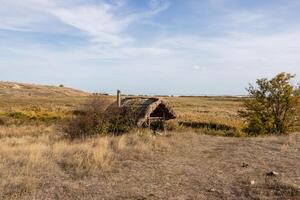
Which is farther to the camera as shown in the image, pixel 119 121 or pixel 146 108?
pixel 146 108

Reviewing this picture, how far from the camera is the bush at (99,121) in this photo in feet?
66.1

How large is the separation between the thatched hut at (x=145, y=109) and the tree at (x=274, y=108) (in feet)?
16.4

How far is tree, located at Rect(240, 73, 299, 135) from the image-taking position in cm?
2417

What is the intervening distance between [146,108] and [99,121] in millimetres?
3101

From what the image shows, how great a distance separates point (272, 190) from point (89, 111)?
1239cm

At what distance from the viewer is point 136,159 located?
45.0 feet

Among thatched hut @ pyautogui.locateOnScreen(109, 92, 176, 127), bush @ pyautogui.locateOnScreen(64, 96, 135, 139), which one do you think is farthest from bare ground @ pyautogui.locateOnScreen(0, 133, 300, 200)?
thatched hut @ pyautogui.locateOnScreen(109, 92, 176, 127)

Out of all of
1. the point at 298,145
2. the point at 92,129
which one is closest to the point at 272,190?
the point at 298,145

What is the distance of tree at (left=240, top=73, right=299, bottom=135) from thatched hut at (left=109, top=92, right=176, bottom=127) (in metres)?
5.00

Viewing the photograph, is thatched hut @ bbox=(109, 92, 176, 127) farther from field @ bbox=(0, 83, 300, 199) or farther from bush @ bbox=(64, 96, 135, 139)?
field @ bbox=(0, 83, 300, 199)

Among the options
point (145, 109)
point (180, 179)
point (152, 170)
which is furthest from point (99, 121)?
point (180, 179)

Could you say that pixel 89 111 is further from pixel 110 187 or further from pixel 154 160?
pixel 110 187

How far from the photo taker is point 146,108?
72.9 feet

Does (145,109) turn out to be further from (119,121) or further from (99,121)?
(99,121)
